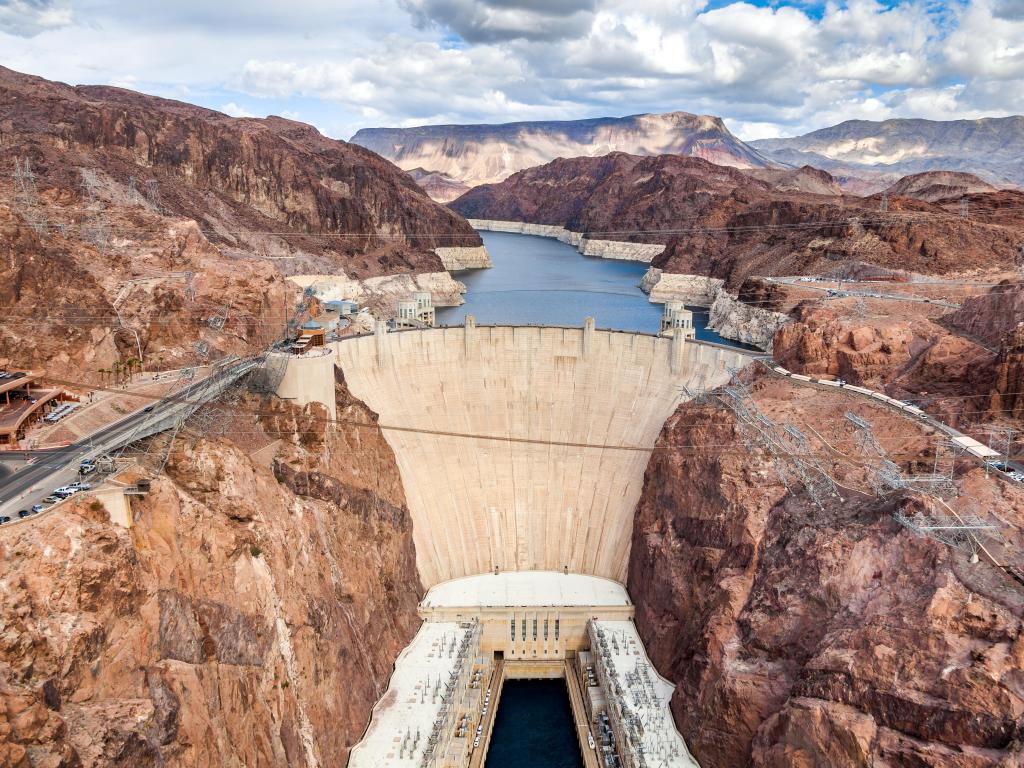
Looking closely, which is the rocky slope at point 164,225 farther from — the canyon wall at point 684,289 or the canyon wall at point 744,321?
the canyon wall at point 744,321

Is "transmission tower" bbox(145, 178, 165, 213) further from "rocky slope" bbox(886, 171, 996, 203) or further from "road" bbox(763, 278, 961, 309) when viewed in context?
"rocky slope" bbox(886, 171, 996, 203)

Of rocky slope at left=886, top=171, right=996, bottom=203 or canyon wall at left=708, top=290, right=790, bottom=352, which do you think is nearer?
canyon wall at left=708, top=290, right=790, bottom=352

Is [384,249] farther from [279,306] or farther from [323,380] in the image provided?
[323,380]

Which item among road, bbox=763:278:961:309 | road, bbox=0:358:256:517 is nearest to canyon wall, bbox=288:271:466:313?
road, bbox=763:278:961:309

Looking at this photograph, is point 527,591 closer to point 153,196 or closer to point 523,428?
point 523,428

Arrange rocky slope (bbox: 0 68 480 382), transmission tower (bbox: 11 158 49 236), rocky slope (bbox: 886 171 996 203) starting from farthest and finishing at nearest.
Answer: rocky slope (bbox: 886 171 996 203)
transmission tower (bbox: 11 158 49 236)
rocky slope (bbox: 0 68 480 382)

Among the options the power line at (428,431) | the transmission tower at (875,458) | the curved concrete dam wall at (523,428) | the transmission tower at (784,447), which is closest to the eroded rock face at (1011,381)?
the power line at (428,431)
